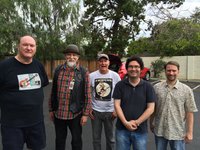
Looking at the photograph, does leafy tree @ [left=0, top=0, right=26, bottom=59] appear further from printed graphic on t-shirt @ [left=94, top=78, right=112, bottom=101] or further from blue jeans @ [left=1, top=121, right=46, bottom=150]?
blue jeans @ [left=1, top=121, right=46, bottom=150]

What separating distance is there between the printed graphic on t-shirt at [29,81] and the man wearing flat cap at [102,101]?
1.21 meters

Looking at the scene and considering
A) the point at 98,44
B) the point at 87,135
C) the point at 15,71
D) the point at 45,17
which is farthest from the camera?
the point at 98,44

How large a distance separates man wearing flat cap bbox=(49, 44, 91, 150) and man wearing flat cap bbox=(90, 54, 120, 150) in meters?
0.35

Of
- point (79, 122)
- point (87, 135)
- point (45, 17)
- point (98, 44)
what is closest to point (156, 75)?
point (98, 44)

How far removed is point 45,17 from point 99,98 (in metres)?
16.3

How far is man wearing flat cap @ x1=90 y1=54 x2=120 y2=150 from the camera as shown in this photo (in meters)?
4.46

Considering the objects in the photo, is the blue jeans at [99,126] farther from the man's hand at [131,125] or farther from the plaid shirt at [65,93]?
the man's hand at [131,125]

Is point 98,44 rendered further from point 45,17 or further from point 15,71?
point 15,71

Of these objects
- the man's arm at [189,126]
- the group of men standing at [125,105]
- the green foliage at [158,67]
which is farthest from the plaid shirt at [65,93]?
the green foliage at [158,67]

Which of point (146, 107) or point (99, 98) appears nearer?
point (146, 107)

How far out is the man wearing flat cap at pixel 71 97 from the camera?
13.4 ft

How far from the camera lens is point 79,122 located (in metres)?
4.18

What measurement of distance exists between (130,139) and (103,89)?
1.15 metres

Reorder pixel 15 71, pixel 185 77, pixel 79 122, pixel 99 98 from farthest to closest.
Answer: pixel 185 77 < pixel 99 98 < pixel 79 122 < pixel 15 71
